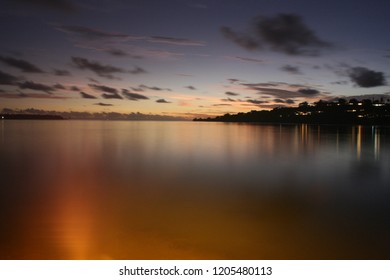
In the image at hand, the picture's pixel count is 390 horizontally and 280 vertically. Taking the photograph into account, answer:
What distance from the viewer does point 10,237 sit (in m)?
6.27

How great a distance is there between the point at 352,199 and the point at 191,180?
539 centimetres

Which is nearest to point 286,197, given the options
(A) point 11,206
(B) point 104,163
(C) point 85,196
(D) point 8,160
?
(C) point 85,196

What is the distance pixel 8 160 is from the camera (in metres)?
17.1

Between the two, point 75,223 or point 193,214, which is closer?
point 75,223

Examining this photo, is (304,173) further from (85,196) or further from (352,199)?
(85,196)
